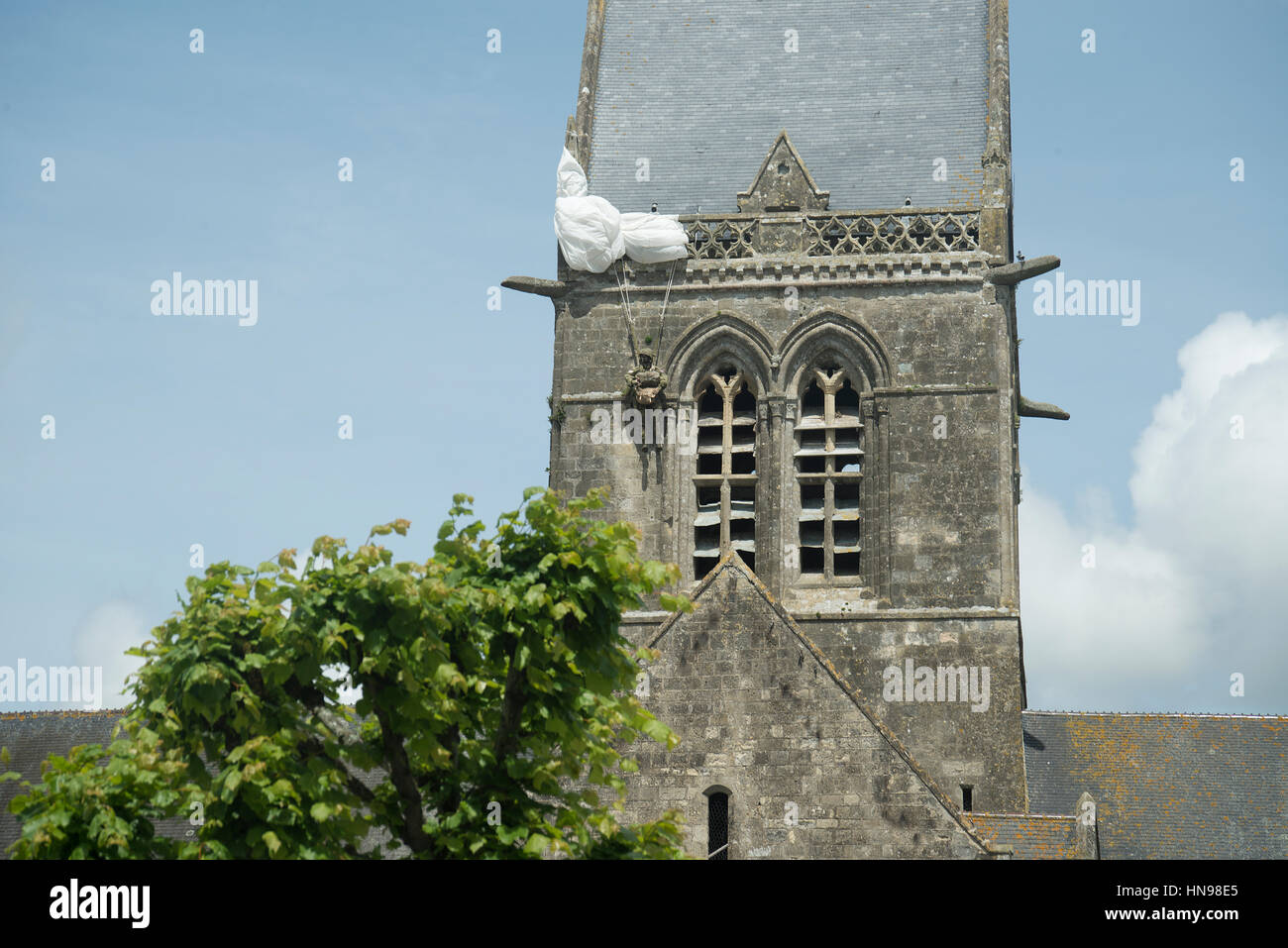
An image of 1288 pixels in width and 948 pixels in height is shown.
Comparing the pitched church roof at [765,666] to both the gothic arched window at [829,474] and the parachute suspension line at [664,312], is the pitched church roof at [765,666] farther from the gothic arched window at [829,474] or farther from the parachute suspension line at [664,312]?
the parachute suspension line at [664,312]

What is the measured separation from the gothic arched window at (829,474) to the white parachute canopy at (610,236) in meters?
3.25

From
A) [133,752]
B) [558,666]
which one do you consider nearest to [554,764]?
[558,666]

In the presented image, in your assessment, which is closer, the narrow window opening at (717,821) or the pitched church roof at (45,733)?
the narrow window opening at (717,821)

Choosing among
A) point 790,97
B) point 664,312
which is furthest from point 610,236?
point 790,97

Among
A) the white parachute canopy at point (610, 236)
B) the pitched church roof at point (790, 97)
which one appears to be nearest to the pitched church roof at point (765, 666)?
the white parachute canopy at point (610, 236)

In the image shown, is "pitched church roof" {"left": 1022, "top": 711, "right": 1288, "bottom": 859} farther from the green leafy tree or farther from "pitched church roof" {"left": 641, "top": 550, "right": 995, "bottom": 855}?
the green leafy tree

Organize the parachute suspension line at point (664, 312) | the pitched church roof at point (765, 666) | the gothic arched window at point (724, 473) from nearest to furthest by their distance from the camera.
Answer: the pitched church roof at point (765, 666) < the gothic arched window at point (724, 473) < the parachute suspension line at point (664, 312)

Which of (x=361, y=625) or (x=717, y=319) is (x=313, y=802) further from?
(x=717, y=319)

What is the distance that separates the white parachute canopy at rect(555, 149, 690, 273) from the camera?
37.7 metres

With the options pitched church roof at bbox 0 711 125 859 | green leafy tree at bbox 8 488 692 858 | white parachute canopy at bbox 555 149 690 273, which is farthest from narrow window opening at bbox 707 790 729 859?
pitched church roof at bbox 0 711 125 859

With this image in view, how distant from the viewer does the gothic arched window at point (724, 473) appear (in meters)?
36.7

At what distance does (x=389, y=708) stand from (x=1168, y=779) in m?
20.0

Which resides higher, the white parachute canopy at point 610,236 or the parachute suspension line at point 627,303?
the white parachute canopy at point 610,236

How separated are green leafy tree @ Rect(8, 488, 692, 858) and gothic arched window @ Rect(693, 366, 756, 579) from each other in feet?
50.1
